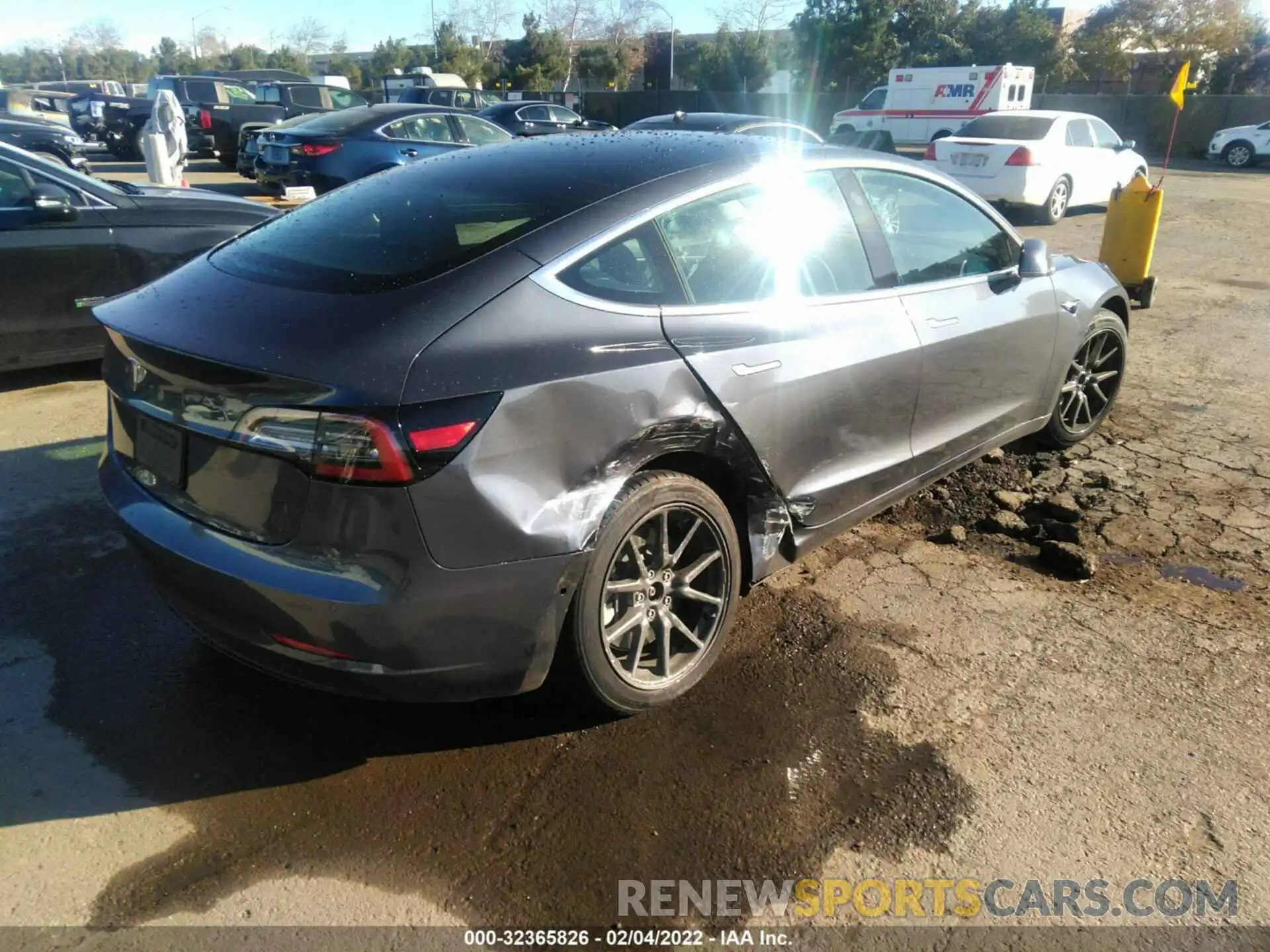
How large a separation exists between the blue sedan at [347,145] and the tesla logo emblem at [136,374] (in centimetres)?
968

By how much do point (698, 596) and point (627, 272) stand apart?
1041 millimetres

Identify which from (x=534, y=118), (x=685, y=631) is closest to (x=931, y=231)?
(x=685, y=631)

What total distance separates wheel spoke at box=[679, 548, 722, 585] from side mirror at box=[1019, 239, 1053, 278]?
7.29 feet

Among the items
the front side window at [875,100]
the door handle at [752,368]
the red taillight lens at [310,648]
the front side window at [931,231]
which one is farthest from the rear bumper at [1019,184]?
the front side window at [875,100]

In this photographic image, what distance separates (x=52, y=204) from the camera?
19.5ft

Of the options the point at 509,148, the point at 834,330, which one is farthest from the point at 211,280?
the point at 834,330

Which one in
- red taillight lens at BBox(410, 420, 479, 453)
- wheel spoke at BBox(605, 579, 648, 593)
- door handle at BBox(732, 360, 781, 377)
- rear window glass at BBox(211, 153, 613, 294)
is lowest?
wheel spoke at BBox(605, 579, 648, 593)

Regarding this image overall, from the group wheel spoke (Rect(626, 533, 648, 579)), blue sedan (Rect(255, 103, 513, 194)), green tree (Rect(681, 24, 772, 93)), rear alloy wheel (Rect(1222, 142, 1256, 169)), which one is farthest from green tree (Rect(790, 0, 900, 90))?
wheel spoke (Rect(626, 533, 648, 579))

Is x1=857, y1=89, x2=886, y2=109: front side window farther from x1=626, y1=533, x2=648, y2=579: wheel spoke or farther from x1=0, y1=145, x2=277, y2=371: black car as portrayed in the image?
x1=626, y1=533, x2=648, y2=579: wheel spoke

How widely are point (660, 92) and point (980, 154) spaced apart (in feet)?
114

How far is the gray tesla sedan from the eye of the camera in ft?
7.79

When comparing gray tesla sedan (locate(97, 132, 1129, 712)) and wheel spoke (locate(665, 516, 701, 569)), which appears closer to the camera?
gray tesla sedan (locate(97, 132, 1129, 712))

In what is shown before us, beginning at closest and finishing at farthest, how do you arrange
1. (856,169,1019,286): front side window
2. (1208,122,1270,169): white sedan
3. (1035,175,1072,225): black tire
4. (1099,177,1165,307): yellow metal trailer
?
(856,169,1019,286): front side window → (1099,177,1165,307): yellow metal trailer → (1035,175,1072,225): black tire → (1208,122,1270,169): white sedan

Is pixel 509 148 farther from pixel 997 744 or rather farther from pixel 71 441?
pixel 71 441
